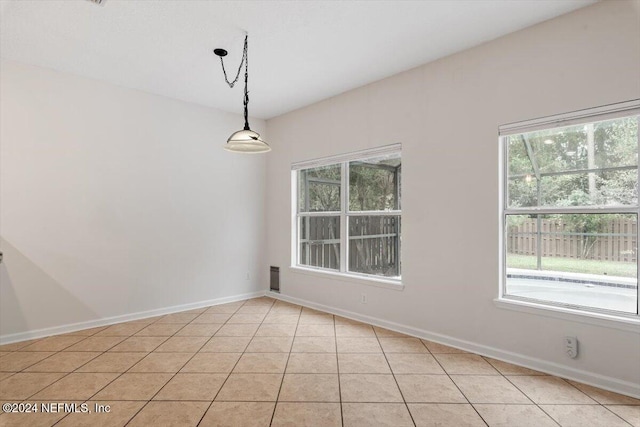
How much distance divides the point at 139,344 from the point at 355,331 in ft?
7.31

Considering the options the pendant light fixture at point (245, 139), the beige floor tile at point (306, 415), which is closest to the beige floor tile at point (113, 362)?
the beige floor tile at point (306, 415)

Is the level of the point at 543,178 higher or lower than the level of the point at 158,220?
higher

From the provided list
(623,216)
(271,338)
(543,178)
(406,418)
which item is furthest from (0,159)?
(623,216)

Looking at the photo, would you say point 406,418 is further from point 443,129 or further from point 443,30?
point 443,30

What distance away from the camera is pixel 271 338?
11.6ft

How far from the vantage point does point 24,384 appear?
2553mm

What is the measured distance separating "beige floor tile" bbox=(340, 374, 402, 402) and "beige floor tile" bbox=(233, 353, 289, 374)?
56 centimetres

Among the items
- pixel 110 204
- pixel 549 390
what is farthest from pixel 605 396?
pixel 110 204

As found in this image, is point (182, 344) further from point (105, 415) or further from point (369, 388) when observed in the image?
point (369, 388)

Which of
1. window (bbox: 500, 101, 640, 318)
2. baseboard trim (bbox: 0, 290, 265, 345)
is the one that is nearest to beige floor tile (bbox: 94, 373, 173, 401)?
baseboard trim (bbox: 0, 290, 265, 345)

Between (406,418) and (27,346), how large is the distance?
3621mm

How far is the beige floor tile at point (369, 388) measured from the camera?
7.77 feet

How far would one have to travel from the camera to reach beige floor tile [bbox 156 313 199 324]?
4156 mm

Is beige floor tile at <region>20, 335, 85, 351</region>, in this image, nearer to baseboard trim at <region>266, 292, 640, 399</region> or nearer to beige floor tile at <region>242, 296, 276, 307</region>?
beige floor tile at <region>242, 296, 276, 307</region>
